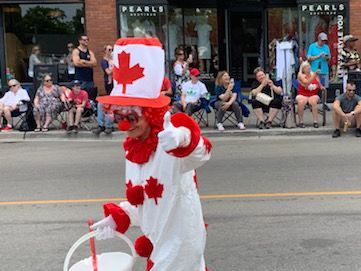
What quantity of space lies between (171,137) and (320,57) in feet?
44.5

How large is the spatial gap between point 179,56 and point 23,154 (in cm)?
619

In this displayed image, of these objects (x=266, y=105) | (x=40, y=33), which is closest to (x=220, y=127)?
(x=266, y=105)

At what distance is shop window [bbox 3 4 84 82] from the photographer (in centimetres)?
1659

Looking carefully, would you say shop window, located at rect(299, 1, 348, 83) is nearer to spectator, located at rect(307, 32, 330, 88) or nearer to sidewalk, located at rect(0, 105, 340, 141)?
spectator, located at rect(307, 32, 330, 88)

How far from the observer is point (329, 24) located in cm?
1634

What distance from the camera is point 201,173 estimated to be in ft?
27.5

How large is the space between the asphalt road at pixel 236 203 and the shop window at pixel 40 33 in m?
6.49

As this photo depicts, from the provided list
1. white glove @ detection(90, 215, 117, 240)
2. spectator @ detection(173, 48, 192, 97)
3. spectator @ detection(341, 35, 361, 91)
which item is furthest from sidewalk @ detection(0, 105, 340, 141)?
white glove @ detection(90, 215, 117, 240)

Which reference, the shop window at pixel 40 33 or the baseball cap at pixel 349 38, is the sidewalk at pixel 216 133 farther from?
the shop window at pixel 40 33

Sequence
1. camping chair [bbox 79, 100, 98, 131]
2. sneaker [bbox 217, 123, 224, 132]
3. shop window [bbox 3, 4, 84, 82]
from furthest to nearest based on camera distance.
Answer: shop window [bbox 3, 4, 84, 82] < camping chair [bbox 79, 100, 98, 131] < sneaker [bbox 217, 123, 224, 132]

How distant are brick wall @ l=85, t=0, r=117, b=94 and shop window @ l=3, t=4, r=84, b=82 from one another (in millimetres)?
497

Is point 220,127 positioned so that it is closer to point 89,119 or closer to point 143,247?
point 89,119

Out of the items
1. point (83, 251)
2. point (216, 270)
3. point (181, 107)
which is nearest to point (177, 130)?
point (216, 270)

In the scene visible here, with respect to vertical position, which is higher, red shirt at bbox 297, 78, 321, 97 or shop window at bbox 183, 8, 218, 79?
shop window at bbox 183, 8, 218, 79
